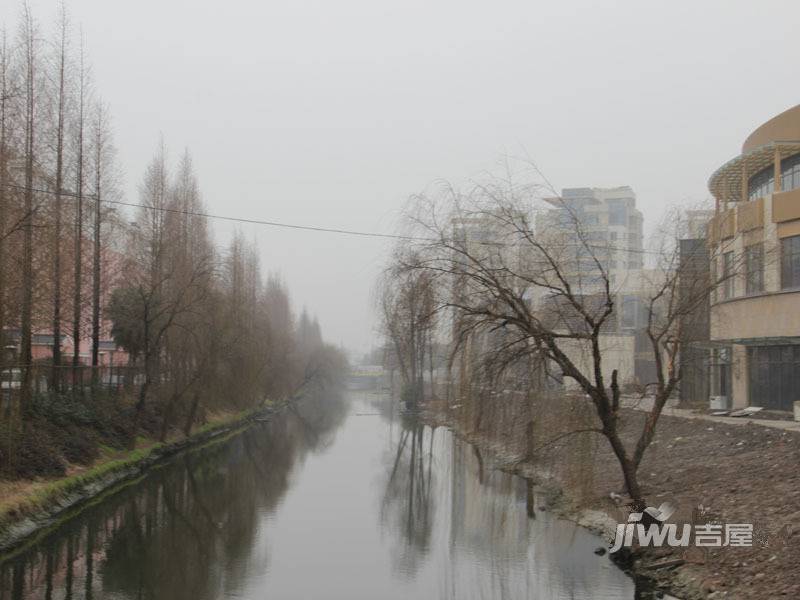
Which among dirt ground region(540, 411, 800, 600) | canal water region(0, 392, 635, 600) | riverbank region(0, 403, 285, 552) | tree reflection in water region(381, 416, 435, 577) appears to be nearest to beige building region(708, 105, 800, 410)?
dirt ground region(540, 411, 800, 600)

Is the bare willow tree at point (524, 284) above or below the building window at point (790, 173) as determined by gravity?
below

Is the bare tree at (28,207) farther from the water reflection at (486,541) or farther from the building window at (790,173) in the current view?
the building window at (790,173)

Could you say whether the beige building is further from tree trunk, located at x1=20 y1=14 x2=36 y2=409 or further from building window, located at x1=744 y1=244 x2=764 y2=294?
tree trunk, located at x1=20 y1=14 x2=36 y2=409

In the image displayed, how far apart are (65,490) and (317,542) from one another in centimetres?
589

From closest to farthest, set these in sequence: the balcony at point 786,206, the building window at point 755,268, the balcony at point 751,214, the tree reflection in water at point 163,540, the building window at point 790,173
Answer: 1. the tree reflection in water at point 163,540
2. the building window at point 755,268
3. the balcony at point 786,206
4. the balcony at point 751,214
5. the building window at point 790,173

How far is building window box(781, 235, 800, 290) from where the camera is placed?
22.1 meters

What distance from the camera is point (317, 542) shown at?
46.3 feet

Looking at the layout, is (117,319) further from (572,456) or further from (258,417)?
(572,456)

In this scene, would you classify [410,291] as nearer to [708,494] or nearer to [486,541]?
[486,541]

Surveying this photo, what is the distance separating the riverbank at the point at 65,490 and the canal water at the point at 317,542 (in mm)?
338

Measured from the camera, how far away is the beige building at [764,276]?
72.7 feet

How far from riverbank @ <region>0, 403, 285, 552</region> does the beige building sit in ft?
54.3

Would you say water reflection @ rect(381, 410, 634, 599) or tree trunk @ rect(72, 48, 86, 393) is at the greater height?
tree trunk @ rect(72, 48, 86, 393)

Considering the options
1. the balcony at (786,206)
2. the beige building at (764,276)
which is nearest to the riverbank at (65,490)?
the beige building at (764,276)
